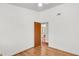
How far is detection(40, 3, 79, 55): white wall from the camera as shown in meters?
3.31

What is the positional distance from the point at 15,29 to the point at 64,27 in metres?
2.37

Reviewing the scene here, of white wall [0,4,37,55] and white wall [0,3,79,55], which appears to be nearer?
white wall [0,4,37,55]

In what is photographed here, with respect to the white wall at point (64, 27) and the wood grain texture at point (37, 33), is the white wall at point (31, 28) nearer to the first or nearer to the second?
the white wall at point (64, 27)

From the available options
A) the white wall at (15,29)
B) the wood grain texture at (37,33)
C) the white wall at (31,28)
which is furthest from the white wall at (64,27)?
the white wall at (15,29)

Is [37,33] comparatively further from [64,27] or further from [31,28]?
[64,27]

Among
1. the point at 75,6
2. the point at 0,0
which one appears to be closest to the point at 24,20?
the point at 75,6

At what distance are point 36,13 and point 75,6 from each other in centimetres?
245

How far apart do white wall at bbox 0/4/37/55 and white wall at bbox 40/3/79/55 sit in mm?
1224

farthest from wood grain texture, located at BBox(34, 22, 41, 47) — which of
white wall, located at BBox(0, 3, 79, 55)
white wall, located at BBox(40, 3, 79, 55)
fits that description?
white wall, located at BBox(40, 3, 79, 55)

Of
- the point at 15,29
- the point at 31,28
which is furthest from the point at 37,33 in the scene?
the point at 15,29

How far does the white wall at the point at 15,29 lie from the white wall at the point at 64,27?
1224 millimetres

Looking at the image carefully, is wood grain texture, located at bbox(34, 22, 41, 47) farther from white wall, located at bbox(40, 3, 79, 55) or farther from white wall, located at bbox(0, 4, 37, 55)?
white wall, located at bbox(40, 3, 79, 55)

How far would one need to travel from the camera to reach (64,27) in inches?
150

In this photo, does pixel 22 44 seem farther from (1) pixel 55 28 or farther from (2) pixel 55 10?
(2) pixel 55 10
